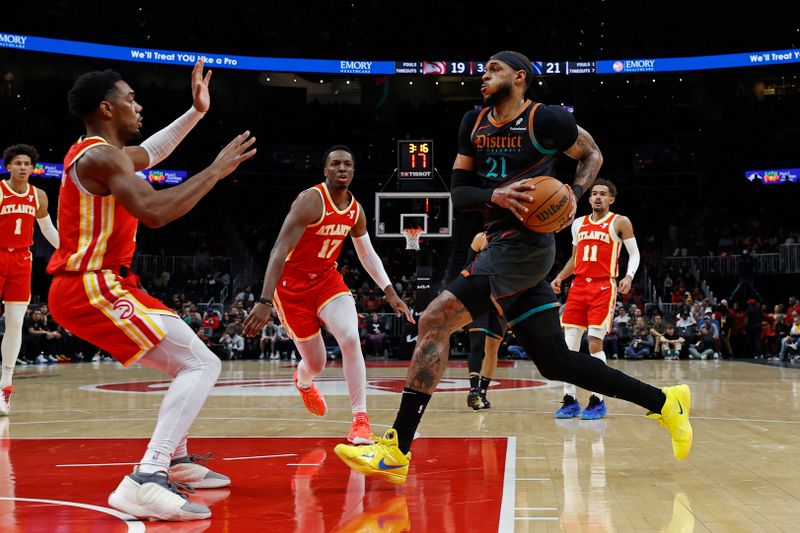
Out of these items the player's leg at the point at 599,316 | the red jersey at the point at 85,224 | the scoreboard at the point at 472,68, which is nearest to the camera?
the red jersey at the point at 85,224

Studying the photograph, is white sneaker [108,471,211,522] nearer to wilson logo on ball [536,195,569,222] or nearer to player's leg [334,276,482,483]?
player's leg [334,276,482,483]

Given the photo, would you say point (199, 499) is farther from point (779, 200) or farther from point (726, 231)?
point (779, 200)

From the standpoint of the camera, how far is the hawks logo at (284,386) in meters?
10.6

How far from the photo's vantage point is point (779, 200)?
30.2 metres

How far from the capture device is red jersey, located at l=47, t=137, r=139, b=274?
157 inches

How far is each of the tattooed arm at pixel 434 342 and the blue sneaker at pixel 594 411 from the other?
3.37 metres

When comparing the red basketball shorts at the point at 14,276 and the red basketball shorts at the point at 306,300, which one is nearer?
the red basketball shorts at the point at 306,300

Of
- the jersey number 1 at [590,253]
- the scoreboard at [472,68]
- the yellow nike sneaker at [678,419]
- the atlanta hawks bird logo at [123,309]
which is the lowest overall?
the yellow nike sneaker at [678,419]

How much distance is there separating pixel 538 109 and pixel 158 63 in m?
27.7

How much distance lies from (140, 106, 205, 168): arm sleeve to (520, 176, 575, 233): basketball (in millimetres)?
1888

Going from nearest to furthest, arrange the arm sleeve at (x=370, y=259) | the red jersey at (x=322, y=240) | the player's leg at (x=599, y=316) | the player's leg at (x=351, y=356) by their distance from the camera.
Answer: the player's leg at (x=351, y=356) → the red jersey at (x=322, y=240) → the arm sleeve at (x=370, y=259) → the player's leg at (x=599, y=316)

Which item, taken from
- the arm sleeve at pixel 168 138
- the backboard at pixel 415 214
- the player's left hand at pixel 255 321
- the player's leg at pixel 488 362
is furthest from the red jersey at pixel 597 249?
the backboard at pixel 415 214

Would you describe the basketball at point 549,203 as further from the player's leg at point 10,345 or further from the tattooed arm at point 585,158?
the player's leg at point 10,345

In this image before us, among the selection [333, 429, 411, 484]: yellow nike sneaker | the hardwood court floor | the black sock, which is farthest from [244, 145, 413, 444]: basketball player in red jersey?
[333, 429, 411, 484]: yellow nike sneaker
